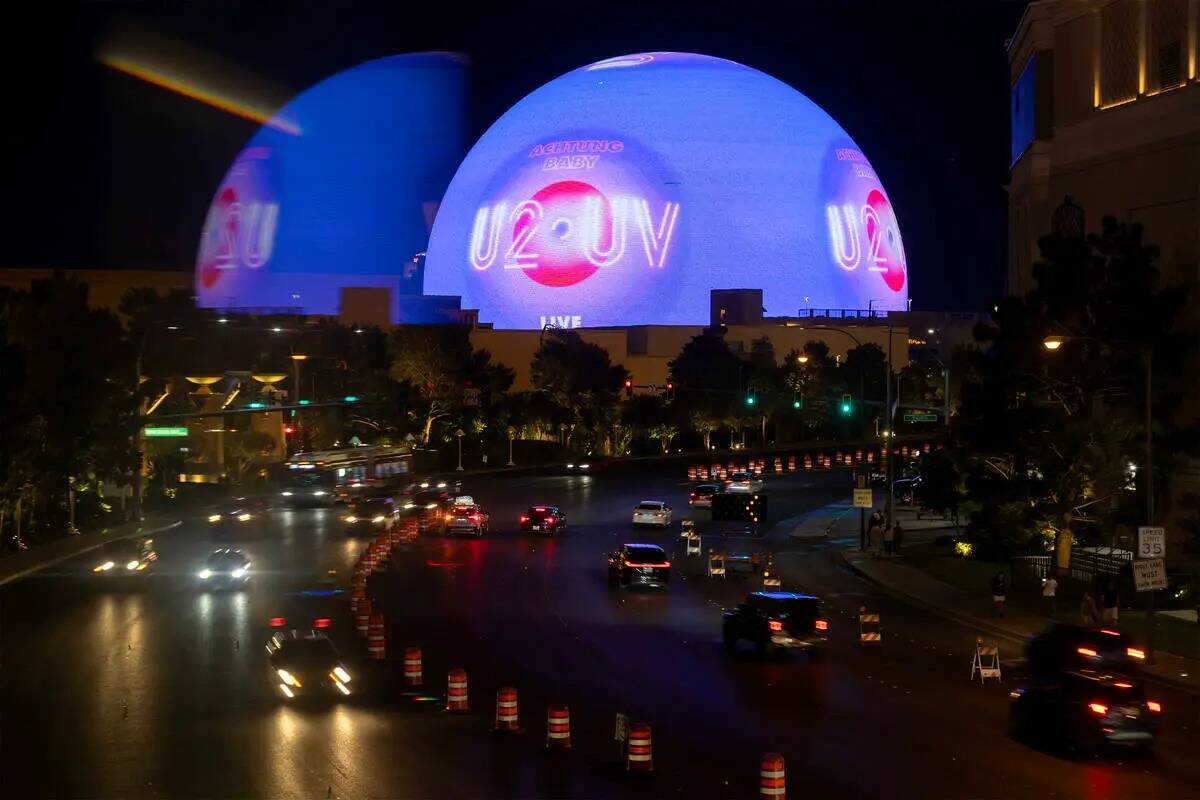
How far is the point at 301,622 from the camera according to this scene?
2997 centimetres

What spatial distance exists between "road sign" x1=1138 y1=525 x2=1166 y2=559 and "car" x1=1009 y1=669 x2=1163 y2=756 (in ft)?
27.3

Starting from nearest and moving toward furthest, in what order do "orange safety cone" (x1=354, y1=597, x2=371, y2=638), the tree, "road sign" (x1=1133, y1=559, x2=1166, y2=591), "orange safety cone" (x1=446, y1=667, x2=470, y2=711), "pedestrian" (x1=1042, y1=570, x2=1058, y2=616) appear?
"orange safety cone" (x1=446, y1=667, x2=470, y2=711), "road sign" (x1=1133, y1=559, x2=1166, y2=591), "orange safety cone" (x1=354, y1=597, x2=371, y2=638), "pedestrian" (x1=1042, y1=570, x2=1058, y2=616), the tree

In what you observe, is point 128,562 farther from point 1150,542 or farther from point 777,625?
point 1150,542

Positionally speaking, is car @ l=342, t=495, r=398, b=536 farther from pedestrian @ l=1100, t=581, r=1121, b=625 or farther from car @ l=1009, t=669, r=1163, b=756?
car @ l=1009, t=669, r=1163, b=756

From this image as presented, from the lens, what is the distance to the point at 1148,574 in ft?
89.1

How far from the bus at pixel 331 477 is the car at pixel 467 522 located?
15409 millimetres

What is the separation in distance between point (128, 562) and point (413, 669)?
2275cm

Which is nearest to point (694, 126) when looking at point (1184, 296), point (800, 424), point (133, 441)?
point (800, 424)

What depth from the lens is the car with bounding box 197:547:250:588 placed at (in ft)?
125

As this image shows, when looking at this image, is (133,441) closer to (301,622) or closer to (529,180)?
→ (301,622)

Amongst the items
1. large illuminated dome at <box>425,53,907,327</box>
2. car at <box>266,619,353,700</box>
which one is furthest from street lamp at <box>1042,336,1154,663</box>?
large illuminated dome at <box>425,53,907,327</box>

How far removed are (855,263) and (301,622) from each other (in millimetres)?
88870

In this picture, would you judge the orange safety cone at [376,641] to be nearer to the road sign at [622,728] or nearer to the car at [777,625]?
the car at [777,625]

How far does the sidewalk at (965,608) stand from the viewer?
87.7ft
